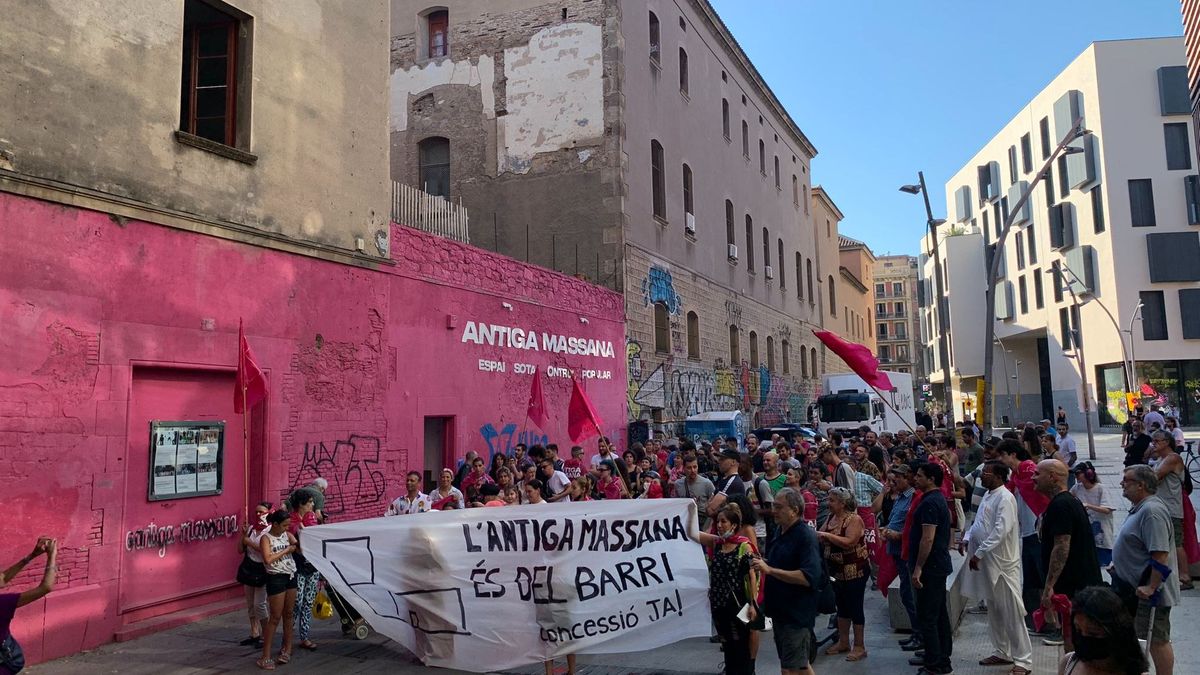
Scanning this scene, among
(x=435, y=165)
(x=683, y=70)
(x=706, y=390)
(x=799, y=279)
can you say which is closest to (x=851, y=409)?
(x=706, y=390)

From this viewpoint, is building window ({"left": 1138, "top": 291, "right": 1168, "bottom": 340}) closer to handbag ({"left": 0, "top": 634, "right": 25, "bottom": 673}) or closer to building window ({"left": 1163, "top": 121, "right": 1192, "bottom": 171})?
building window ({"left": 1163, "top": 121, "right": 1192, "bottom": 171})

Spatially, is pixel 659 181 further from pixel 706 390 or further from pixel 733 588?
pixel 733 588

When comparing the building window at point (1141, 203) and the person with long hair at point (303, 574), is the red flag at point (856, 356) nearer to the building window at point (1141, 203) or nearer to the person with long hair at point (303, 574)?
the person with long hair at point (303, 574)

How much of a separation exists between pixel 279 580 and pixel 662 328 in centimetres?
1719

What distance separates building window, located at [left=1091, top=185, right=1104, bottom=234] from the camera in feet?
152

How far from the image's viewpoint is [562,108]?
22.3 metres

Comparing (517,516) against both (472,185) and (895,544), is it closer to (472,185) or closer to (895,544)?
(895,544)

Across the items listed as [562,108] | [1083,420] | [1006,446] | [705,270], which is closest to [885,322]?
[1083,420]

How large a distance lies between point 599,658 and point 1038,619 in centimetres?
399

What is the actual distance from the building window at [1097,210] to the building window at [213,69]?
47.4 meters

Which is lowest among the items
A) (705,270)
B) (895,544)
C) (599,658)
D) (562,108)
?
(599,658)

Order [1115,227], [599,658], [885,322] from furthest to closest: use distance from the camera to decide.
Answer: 1. [885,322]
2. [1115,227]
3. [599,658]

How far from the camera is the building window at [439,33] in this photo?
78.3ft

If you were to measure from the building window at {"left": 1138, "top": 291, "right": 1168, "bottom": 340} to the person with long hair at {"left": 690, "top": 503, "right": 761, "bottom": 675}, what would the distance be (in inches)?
1855
